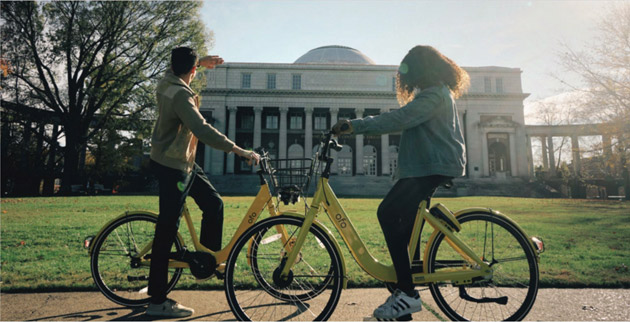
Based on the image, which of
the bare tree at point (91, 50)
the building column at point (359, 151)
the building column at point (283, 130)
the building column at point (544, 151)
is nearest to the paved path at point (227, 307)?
the bare tree at point (91, 50)

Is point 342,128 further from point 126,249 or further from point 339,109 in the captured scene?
point 339,109

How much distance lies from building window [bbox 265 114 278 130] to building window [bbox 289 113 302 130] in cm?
225

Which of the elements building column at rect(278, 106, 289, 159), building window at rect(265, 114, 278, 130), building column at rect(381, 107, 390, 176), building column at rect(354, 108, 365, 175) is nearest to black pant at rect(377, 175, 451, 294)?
building column at rect(354, 108, 365, 175)

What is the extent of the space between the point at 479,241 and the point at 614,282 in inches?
80.6

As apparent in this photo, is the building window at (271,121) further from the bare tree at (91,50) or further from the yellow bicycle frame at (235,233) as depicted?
the yellow bicycle frame at (235,233)

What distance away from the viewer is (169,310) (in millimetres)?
2846

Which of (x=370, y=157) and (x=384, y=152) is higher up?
(x=384, y=152)

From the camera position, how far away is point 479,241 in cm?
299

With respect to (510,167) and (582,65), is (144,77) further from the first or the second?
(510,167)

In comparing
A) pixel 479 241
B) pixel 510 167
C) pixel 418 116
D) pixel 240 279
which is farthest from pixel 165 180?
pixel 510 167

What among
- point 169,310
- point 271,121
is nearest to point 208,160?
point 271,121

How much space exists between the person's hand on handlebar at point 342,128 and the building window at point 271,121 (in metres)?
47.4

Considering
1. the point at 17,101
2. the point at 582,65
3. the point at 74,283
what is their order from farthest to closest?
the point at 17,101 < the point at 582,65 < the point at 74,283

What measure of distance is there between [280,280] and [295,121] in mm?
47309
